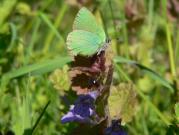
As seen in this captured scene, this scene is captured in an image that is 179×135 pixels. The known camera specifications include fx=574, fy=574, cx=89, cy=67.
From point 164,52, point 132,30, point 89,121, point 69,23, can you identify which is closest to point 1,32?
point 132,30

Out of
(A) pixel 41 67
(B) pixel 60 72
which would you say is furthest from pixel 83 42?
(A) pixel 41 67

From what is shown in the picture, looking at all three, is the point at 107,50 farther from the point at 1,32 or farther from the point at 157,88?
the point at 157,88

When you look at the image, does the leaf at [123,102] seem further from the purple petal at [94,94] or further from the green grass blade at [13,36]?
the green grass blade at [13,36]

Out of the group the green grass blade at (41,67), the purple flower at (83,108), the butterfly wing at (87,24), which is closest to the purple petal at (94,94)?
the purple flower at (83,108)

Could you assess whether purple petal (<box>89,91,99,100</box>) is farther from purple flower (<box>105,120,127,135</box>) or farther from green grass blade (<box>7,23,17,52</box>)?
green grass blade (<box>7,23,17,52</box>)

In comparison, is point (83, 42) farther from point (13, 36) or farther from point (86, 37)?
point (13, 36)
